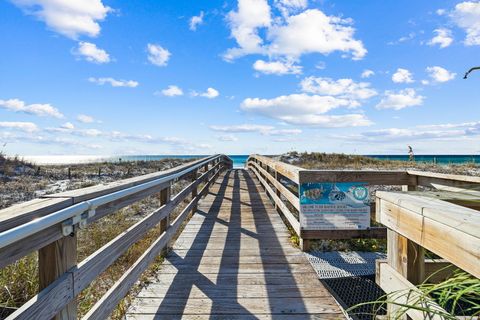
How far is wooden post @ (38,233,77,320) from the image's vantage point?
5.27 feet

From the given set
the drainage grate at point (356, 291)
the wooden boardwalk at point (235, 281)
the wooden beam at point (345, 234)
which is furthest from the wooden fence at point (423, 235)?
the wooden beam at point (345, 234)

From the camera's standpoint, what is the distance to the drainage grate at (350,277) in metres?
2.96

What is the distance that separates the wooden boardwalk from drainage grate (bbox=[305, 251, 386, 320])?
0.14 meters

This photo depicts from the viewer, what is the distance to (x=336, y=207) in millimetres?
4230

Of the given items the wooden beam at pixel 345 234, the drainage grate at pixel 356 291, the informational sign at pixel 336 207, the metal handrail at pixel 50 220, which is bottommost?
the drainage grate at pixel 356 291

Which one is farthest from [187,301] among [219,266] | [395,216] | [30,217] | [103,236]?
[103,236]

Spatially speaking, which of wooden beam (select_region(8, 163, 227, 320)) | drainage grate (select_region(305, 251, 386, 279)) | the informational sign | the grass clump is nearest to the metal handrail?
wooden beam (select_region(8, 163, 227, 320))

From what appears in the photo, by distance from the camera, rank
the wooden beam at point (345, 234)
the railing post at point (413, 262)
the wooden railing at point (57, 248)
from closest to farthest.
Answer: the wooden railing at point (57, 248)
the railing post at point (413, 262)
the wooden beam at point (345, 234)

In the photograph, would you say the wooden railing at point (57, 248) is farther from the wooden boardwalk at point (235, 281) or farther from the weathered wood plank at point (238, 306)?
the wooden boardwalk at point (235, 281)

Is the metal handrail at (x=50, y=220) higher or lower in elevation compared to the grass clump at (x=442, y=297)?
higher

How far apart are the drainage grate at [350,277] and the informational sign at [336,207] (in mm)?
389

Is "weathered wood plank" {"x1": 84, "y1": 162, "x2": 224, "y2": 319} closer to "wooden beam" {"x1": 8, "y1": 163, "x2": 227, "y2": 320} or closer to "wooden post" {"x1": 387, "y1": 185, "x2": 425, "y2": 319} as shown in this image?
"wooden beam" {"x1": 8, "y1": 163, "x2": 227, "y2": 320}

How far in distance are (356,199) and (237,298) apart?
219cm

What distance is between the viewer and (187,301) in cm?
293
